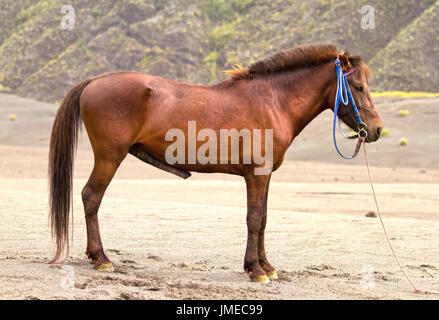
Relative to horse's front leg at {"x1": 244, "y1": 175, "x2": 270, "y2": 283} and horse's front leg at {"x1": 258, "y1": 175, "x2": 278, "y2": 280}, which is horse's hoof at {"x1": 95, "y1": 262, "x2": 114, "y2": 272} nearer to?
horse's front leg at {"x1": 244, "y1": 175, "x2": 270, "y2": 283}

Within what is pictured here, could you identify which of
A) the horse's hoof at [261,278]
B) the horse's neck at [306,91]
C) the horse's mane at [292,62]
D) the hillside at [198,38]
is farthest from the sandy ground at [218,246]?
the hillside at [198,38]

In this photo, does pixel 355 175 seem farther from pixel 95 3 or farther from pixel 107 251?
pixel 95 3

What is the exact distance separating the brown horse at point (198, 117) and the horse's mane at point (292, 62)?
0.01 m

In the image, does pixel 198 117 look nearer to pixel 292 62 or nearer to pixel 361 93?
pixel 292 62

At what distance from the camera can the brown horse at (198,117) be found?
6.52m

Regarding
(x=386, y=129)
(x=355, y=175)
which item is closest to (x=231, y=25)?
(x=386, y=129)

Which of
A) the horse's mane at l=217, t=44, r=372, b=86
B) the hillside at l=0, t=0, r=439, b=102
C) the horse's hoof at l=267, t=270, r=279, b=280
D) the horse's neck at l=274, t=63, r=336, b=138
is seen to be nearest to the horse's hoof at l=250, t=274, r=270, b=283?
the horse's hoof at l=267, t=270, r=279, b=280

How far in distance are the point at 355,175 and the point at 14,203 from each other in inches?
582

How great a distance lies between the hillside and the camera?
52.4 meters

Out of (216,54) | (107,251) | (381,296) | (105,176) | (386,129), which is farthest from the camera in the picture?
(216,54)

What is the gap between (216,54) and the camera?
2237 inches

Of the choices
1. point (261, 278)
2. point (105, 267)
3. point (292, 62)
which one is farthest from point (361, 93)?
point (105, 267)

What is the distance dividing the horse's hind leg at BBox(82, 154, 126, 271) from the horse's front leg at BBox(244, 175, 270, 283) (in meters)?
1.39

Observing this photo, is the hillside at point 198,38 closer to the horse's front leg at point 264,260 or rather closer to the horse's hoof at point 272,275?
the horse's front leg at point 264,260
